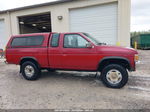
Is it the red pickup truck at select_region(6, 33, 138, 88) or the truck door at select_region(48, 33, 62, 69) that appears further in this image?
the truck door at select_region(48, 33, 62, 69)

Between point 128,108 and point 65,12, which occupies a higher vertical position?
point 65,12

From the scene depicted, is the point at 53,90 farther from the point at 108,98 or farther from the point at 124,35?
the point at 124,35

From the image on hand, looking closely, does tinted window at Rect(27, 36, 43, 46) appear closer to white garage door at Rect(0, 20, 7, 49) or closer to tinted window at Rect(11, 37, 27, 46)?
tinted window at Rect(11, 37, 27, 46)

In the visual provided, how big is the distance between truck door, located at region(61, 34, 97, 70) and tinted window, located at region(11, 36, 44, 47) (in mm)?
1148

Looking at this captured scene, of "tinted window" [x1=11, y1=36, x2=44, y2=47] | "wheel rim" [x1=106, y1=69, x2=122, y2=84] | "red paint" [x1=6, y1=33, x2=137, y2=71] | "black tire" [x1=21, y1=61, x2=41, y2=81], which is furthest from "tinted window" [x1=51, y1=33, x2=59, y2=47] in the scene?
"wheel rim" [x1=106, y1=69, x2=122, y2=84]

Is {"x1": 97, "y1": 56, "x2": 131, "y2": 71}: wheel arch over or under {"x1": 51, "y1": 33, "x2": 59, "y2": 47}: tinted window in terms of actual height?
under

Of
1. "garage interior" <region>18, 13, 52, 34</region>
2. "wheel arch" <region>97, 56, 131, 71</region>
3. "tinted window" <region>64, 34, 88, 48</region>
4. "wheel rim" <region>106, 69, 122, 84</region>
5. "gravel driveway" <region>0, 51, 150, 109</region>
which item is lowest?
"gravel driveway" <region>0, 51, 150, 109</region>

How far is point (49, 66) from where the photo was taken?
498 cm

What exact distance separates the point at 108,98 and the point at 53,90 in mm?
1869

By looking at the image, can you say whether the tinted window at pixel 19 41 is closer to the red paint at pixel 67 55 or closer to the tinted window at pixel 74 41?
the red paint at pixel 67 55

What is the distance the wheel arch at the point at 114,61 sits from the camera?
395 cm

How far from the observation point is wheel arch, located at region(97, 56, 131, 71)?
156 inches

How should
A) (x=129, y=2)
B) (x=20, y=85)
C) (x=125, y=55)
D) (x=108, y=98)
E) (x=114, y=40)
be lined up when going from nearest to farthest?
(x=108, y=98)
(x=125, y=55)
(x=20, y=85)
(x=129, y=2)
(x=114, y=40)

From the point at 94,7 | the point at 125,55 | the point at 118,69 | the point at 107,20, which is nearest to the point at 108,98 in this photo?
the point at 118,69
